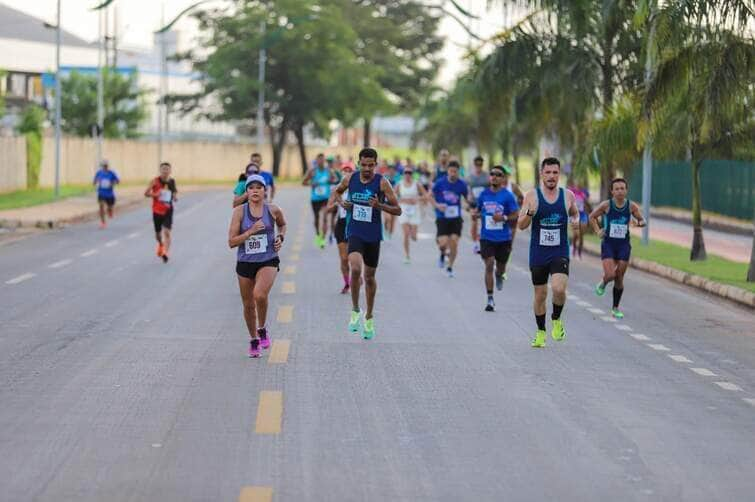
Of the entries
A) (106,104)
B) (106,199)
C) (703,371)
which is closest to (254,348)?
(703,371)

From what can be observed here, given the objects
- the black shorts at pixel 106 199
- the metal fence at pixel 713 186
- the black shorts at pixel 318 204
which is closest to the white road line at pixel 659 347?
the black shorts at pixel 318 204

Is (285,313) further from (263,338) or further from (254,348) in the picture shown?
(254,348)

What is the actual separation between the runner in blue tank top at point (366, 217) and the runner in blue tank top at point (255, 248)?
1667 millimetres

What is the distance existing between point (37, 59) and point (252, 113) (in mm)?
14511

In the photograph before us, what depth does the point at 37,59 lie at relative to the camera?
90312 millimetres

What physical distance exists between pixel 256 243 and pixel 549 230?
292cm

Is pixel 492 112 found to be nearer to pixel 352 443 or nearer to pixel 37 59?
pixel 352 443

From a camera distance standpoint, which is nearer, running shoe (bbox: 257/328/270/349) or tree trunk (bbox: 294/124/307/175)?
running shoe (bbox: 257/328/270/349)

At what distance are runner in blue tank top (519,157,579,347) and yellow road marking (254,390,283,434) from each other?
4.13 meters

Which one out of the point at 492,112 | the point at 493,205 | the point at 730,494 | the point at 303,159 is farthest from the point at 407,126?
the point at 730,494

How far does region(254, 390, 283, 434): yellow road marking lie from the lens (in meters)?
9.48

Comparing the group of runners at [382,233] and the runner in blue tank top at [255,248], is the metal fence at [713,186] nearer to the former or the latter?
the group of runners at [382,233]

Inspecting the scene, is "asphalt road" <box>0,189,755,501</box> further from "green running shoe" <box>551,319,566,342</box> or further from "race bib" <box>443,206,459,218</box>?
"race bib" <box>443,206,459,218</box>

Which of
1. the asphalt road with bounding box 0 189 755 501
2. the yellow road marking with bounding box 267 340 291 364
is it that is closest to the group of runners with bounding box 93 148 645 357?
the yellow road marking with bounding box 267 340 291 364
